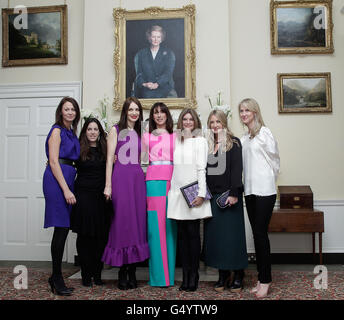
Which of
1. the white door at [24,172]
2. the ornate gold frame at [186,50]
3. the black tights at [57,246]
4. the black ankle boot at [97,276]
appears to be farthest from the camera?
the white door at [24,172]

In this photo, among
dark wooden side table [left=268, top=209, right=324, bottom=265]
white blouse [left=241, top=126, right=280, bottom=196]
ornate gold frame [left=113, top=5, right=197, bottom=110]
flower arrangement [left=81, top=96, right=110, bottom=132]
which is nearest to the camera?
white blouse [left=241, top=126, right=280, bottom=196]

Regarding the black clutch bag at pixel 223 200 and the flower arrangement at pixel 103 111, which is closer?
the black clutch bag at pixel 223 200

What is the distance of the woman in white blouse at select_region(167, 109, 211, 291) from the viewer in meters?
2.80

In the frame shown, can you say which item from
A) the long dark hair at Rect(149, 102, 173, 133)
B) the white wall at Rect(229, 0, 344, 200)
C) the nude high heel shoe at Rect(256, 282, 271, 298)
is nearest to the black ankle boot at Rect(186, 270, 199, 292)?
the nude high heel shoe at Rect(256, 282, 271, 298)

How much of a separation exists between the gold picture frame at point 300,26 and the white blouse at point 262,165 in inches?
80.8

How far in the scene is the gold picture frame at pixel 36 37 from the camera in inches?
180

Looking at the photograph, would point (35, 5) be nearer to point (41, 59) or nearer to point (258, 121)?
point (41, 59)

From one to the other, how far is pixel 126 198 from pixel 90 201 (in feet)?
1.07

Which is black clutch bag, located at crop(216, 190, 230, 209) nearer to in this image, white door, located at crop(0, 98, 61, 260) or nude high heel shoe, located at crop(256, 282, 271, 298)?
nude high heel shoe, located at crop(256, 282, 271, 298)

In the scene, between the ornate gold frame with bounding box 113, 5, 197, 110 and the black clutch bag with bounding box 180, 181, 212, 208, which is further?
the ornate gold frame with bounding box 113, 5, 197, 110

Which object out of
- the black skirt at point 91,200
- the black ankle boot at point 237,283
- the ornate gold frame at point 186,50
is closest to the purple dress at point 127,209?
the black skirt at point 91,200

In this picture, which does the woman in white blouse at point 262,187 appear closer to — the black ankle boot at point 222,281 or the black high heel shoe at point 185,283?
the black ankle boot at point 222,281

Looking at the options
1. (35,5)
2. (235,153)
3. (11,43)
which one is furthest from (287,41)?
(11,43)

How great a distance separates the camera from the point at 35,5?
465 centimetres
